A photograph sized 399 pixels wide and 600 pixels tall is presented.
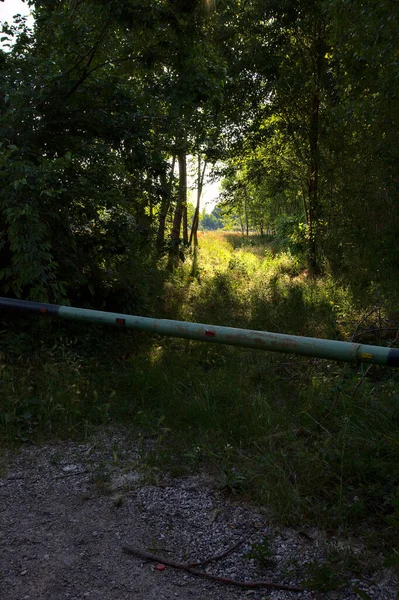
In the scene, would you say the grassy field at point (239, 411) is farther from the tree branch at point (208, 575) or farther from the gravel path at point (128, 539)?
the tree branch at point (208, 575)

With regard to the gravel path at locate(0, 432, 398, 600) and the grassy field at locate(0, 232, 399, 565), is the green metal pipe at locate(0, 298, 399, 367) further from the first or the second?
the gravel path at locate(0, 432, 398, 600)

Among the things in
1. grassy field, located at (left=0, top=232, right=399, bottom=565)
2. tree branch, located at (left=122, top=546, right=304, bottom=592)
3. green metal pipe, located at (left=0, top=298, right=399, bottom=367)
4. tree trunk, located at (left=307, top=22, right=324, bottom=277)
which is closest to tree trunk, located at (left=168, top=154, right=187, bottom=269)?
grassy field, located at (left=0, top=232, right=399, bottom=565)

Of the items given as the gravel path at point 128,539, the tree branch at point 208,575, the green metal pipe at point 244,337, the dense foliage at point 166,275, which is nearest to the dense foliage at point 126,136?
the dense foliage at point 166,275

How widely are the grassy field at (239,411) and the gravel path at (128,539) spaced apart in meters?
0.18

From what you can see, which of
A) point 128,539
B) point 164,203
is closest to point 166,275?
point 164,203

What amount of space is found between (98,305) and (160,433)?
3746mm

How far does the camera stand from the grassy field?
2.88m

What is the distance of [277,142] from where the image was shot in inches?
568

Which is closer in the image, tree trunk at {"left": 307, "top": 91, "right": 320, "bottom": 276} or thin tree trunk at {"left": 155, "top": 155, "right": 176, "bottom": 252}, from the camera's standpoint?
thin tree trunk at {"left": 155, "top": 155, "right": 176, "bottom": 252}

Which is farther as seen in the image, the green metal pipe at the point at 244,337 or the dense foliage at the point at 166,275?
the dense foliage at the point at 166,275

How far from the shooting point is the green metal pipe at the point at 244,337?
226 centimetres

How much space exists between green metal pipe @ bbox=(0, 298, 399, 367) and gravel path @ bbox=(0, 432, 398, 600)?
3.30 ft

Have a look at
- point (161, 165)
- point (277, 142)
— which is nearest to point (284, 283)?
point (277, 142)

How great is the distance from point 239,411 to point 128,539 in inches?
70.0
